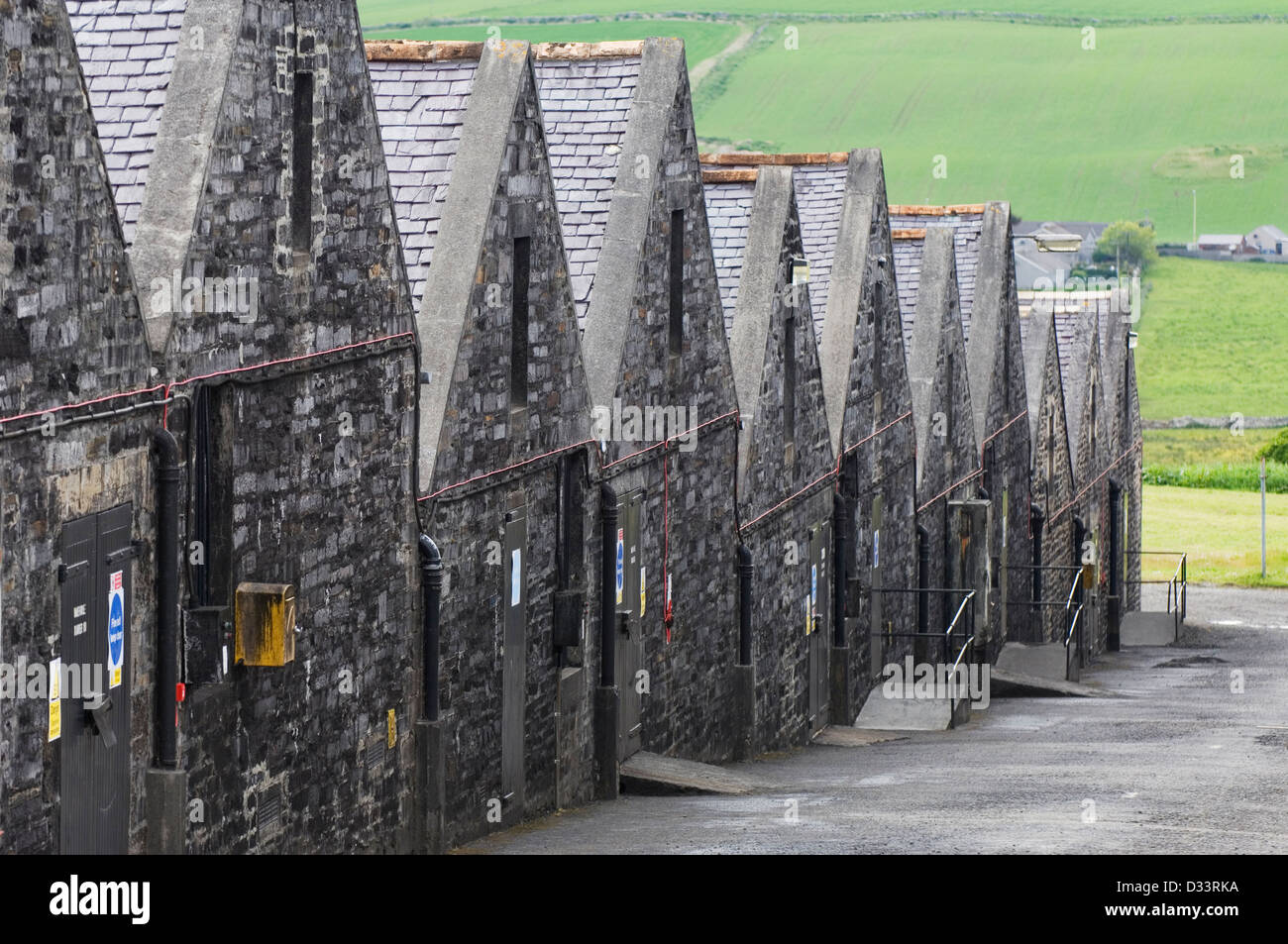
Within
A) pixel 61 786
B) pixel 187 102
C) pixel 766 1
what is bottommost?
pixel 61 786

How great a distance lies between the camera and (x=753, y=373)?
21.0 meters

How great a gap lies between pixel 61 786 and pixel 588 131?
33.3 feet

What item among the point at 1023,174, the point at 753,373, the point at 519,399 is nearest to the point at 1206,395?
the point at 1023,174

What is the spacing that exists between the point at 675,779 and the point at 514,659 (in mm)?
2383

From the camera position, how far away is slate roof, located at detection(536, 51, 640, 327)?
1761cm

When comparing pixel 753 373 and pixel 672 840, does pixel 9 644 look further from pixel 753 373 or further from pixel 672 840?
pixel 753 373

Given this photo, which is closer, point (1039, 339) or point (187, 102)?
point (187, 102)

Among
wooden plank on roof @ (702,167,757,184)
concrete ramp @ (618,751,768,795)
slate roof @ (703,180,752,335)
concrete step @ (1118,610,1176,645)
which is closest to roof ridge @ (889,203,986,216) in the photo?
wooden plank on roof @ (702,167,757,184)

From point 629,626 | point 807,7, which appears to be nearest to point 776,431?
point 629,626

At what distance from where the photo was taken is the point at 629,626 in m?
17.4

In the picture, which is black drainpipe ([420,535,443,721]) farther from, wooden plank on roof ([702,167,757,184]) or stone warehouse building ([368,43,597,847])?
wooden plank on roof ([702,167,757,184])

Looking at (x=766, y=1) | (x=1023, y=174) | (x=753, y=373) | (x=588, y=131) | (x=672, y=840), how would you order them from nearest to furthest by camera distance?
(x=672, y=840) < (x=588, y=131) < (x=753, y=373) < (x=1023, y=174) < (x=766, y=1)

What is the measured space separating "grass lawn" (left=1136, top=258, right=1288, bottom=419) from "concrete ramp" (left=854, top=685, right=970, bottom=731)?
72734 mm

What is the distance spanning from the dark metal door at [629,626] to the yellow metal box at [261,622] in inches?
241
